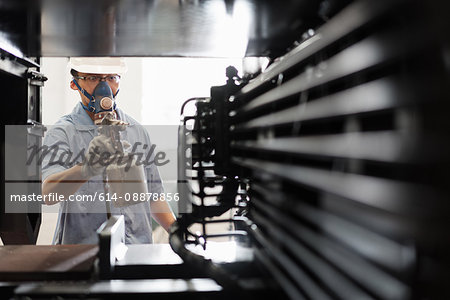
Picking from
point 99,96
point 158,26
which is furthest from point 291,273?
point 99,96

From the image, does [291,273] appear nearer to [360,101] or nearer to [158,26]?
[360,101]

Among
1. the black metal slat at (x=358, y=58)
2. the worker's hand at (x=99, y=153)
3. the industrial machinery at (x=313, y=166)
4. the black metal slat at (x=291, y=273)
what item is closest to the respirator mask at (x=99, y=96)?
the worker's hand at (x=99, y=153)

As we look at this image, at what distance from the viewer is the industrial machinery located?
28 centimetres

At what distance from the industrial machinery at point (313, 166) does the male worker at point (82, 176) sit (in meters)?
0.62

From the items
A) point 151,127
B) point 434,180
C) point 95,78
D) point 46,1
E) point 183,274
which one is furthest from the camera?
point 151,127

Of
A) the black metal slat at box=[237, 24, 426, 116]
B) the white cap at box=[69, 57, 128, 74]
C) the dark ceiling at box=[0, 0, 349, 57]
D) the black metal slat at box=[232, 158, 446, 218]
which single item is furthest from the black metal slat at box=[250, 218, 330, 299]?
the white cap at box=[69, 57, 128, 74]

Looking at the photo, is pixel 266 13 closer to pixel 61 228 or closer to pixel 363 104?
pixel 363 104

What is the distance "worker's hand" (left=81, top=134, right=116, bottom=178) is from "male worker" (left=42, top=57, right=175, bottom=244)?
0.20 m

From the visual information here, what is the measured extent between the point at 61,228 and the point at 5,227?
0.70 meters

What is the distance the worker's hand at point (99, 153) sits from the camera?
1.37m

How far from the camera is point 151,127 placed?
8.47 feet

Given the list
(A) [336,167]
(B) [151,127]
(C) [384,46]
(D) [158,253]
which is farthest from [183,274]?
(B) [151,127]

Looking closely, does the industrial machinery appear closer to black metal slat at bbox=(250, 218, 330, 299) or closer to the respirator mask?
black metal slat at bbox=(250, 218, 330, 299)

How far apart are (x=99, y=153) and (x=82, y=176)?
28 centimetres
